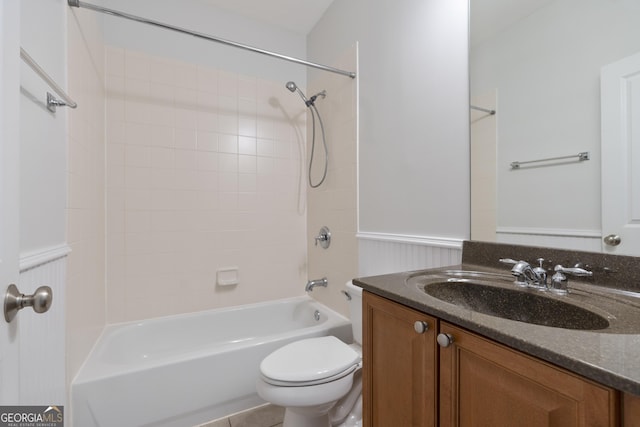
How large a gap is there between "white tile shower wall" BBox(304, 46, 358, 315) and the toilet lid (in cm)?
55

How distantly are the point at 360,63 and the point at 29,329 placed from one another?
1.97 meters

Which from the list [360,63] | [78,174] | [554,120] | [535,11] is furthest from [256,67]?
[554,120]

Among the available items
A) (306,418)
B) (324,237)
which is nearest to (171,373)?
(306,418)

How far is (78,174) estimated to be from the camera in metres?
1.33

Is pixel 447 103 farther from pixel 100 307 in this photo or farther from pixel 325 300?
pixel 100 307

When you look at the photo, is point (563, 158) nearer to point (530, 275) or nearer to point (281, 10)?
point (530, 275)

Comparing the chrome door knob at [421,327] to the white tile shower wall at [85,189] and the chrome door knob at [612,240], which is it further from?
the white tile shower wall at [85,189]

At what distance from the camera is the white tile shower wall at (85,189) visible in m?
1.22

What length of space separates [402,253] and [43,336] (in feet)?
4.85

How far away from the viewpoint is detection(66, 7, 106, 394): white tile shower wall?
1.22m

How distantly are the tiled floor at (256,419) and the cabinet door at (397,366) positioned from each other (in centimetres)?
84

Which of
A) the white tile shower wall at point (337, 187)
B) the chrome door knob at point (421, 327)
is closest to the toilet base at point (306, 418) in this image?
the white tile shower wall at point (337, 187)

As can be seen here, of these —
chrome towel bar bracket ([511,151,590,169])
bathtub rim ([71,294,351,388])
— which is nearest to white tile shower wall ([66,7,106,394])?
bathtub rim ([71,294,351,388])

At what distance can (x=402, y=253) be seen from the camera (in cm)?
150
